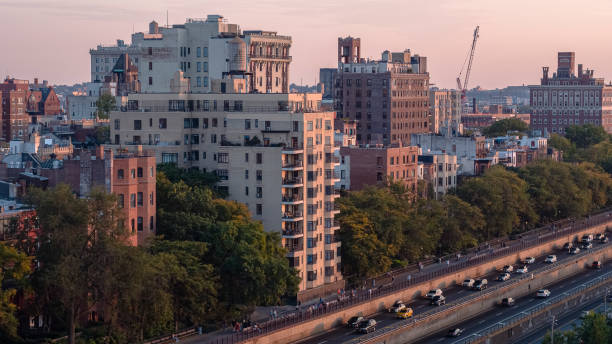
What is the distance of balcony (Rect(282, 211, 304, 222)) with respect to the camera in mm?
118062

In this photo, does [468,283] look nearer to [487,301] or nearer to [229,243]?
[487,301]

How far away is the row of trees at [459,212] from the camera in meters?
126

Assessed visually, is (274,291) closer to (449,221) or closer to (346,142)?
(449,221)

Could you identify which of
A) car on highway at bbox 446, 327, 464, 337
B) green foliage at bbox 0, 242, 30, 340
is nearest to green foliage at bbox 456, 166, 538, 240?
car on highway at bbox 446, 327, 464, 337

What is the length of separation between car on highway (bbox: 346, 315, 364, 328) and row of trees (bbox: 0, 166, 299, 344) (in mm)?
8122

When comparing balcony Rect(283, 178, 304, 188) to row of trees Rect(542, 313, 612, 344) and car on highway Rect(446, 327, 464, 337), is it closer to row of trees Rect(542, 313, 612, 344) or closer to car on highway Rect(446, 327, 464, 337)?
car on highway Rect(446, 327, 464, 337)

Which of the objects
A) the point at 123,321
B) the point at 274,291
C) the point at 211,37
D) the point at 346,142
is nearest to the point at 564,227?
the point at 346,142

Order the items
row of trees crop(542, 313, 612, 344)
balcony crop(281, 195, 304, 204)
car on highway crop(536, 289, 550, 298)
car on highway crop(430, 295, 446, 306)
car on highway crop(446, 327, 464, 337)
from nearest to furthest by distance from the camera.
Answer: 1. row of trees crop(542, 313, 612, 344)
2. car on highway crop(446, 327, 464, 337)
3. balcony crop(281, 195, 304, 204)
4. car on highway crop(430, 295, 446, 306)
5. car on highway crop(536, 289, 550, 298)

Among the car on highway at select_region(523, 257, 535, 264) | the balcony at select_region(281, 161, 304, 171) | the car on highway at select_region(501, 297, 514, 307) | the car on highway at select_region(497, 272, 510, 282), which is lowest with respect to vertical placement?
the car on highway at select_region(501, 297, 514, 307)

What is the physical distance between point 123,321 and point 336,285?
117ft

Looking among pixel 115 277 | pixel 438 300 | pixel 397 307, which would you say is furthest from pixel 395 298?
pixel 115 277

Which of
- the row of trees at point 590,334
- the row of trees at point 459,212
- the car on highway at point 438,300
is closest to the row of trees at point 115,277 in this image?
the row of trees at point 459,212

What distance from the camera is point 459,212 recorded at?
5856 inches

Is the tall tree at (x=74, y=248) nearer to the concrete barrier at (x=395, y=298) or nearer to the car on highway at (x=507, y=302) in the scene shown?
the concrete barrier at (x=395, y=298)
